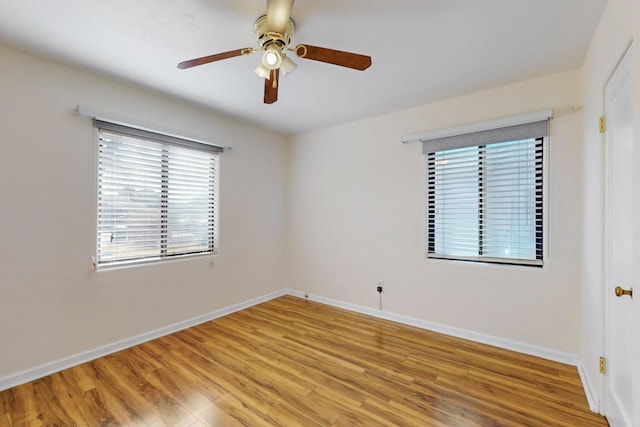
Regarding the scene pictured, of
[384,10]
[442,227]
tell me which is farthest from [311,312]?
[384,10]

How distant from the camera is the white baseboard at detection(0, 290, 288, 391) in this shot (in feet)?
6.63

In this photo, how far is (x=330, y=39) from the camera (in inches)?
75.6

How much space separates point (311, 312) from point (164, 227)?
6.65ft

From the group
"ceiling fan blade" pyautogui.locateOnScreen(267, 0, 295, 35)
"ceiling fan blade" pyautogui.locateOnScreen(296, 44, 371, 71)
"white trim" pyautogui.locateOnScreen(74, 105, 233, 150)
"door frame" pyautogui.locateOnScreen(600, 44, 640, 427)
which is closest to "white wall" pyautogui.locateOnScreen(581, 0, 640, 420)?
"door frame" pyautogui.locateOnScreen(600, 44, 640, 427)

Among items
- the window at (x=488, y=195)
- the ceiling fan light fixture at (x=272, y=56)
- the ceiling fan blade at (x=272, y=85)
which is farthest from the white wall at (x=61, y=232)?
the window at (x=488, y=195)

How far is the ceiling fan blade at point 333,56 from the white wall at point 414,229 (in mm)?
1735

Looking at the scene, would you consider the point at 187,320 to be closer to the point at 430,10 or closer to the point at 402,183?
the point at 402,183

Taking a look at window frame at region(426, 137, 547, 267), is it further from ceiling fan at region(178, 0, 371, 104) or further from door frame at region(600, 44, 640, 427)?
ceiling fan at region(178, 0, 371, 104)

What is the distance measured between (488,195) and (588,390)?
64.4 inches

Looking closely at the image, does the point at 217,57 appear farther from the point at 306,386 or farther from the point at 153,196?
the point at 306,386

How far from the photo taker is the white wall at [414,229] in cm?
234

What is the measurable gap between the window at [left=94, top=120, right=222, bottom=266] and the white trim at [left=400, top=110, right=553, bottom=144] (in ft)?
7.91

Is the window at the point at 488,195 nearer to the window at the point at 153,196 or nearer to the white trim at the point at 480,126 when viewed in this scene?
the white trim at the point at 480,126

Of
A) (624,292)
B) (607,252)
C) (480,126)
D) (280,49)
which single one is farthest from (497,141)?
(280,49)
